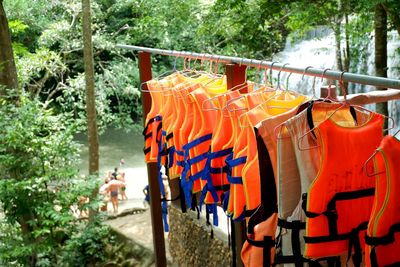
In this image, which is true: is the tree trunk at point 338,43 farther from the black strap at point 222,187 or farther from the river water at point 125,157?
the black strap at point 222,187

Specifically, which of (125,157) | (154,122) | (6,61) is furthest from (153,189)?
(125,157)

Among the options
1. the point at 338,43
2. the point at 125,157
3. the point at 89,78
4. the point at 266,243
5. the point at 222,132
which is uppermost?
the point at 338,43

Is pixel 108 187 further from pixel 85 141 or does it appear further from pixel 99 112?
pixel 85 141

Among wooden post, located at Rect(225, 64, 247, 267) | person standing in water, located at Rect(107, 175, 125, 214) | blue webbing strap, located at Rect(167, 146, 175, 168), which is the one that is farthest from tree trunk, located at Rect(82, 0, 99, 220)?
wooden post, located at Rect(225, 64, 247, 267)

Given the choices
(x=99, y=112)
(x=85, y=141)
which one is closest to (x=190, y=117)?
(x=99, y=112)

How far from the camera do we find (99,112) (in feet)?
34.5

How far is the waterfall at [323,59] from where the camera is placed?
844cm

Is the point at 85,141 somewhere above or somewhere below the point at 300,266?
below

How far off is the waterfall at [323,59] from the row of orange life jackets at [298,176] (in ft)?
18.5

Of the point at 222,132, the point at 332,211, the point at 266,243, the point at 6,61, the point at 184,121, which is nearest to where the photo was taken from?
the point at 332,211

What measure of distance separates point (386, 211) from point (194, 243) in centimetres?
275

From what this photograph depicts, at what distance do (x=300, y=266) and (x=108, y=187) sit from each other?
850 centimetres

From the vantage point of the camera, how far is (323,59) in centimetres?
1039

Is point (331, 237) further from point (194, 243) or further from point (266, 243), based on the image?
point (194, 243)
